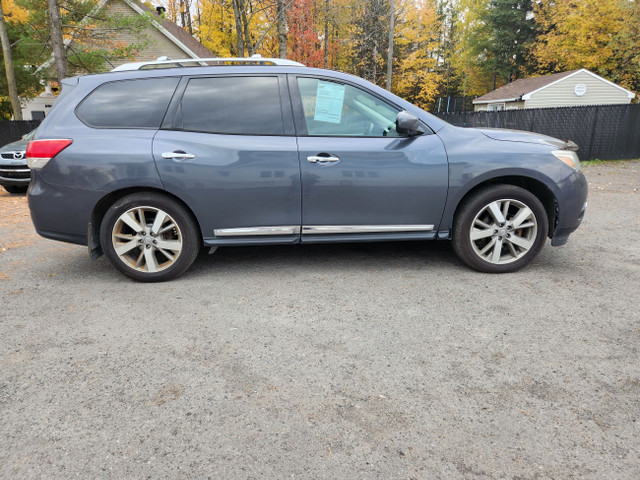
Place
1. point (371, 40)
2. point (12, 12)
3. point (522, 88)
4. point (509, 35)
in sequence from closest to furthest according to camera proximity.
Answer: point (12, 12) → point (522, 88) → point (371, 40) → point (509, 35)

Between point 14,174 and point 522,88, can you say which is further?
point 522,88

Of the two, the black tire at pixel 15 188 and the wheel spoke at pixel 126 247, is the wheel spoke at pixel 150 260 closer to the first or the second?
the wheel spoke at pixel 126 247

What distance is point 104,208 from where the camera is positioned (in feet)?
13.3

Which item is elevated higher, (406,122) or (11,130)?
(406,122)

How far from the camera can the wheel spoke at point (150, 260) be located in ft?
13.1

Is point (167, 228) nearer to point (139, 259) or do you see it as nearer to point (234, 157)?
point (139, 259)

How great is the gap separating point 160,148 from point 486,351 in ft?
9.76

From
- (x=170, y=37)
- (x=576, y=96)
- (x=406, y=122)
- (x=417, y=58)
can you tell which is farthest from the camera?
(x=417, y=58)

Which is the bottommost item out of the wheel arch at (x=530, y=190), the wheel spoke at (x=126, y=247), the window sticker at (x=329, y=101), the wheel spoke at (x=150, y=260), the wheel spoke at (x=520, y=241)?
the wheel spoke at (x=150, y=260)

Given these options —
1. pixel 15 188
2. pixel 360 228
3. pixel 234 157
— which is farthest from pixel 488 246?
pixel 15 188

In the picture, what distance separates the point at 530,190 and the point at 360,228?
5.68ft

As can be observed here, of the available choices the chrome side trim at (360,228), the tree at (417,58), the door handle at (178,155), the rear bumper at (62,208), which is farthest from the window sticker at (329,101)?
the tree at (417,58)

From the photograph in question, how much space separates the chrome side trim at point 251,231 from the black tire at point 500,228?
1530 mm

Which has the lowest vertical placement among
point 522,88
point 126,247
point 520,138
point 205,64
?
point 126,247
